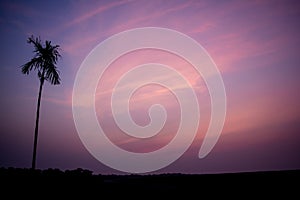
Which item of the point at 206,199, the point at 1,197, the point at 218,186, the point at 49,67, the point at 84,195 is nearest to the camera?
the point at 1,197

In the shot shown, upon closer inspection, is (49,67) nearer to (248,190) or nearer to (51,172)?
(51,172)

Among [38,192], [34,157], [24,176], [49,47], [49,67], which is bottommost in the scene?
[38,192]

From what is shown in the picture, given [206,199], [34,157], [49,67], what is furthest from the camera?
[49,67]

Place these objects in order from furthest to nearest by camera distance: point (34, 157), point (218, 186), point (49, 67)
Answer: point (49, 67) < point (34, 157) < point (218, 186)

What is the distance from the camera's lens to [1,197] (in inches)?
440

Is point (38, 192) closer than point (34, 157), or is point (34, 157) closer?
point (38, 192)

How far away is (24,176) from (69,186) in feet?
8.40

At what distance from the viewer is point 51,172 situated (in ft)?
56.5

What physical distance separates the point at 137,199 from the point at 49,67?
12.5 metres

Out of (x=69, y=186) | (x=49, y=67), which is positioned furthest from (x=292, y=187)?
(x=49, y=67)

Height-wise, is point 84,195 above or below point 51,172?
below

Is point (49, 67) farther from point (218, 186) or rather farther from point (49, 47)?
point (218, 186)

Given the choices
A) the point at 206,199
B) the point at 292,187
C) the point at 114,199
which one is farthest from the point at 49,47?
the point at 292,187

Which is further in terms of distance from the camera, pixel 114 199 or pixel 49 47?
pixel 49 47
